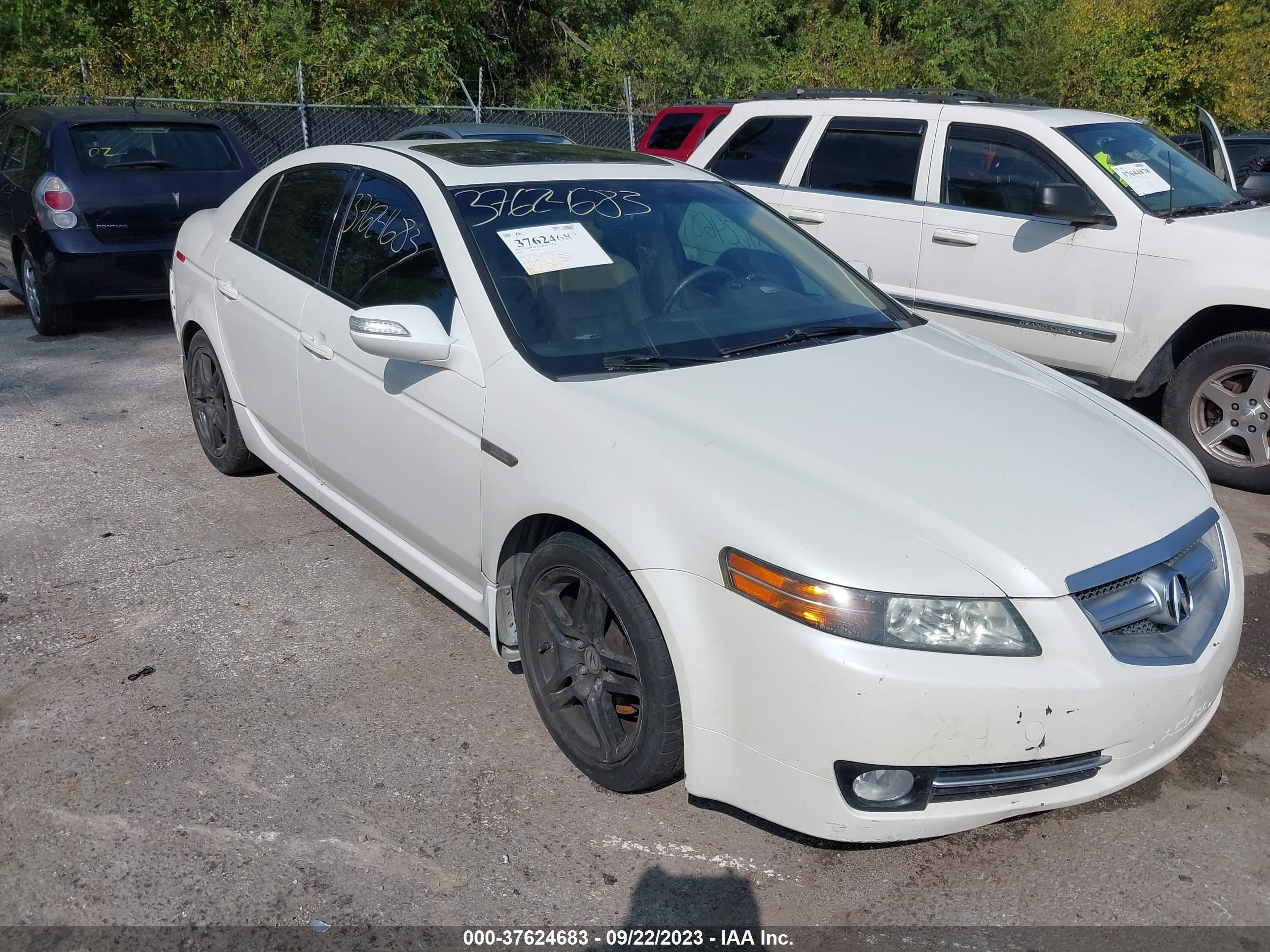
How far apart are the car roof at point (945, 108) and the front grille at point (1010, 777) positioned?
4511 millimetres

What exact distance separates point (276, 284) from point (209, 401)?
1127 millimetres

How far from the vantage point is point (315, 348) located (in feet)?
12.9

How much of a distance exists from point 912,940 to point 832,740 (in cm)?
54

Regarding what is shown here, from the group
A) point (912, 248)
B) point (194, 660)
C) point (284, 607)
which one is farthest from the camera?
point (912, 248)

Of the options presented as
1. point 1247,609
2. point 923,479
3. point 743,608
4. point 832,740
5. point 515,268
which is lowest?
point 1247,609

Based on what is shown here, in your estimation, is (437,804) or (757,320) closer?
(437,804)

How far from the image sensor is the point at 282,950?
2451 mm

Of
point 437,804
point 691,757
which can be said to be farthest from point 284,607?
point 691,757

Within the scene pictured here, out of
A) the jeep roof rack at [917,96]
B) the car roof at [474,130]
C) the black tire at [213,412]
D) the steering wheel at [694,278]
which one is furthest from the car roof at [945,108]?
the black tire at [213,412]

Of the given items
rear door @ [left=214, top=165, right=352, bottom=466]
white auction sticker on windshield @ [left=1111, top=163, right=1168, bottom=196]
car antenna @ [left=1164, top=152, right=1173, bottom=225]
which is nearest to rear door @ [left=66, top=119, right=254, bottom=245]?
rear door @ [left=214, top=165, right=352, bottom=466]

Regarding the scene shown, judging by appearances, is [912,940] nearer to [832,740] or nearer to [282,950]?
[832,740]

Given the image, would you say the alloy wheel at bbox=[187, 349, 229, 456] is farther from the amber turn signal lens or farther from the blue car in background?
the amber turn signal lens

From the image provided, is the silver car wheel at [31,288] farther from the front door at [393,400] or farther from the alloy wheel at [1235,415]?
the alloy wheel at [1235,415]

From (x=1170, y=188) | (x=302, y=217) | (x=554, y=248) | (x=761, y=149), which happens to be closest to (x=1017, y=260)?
(x=1170, y=188)
